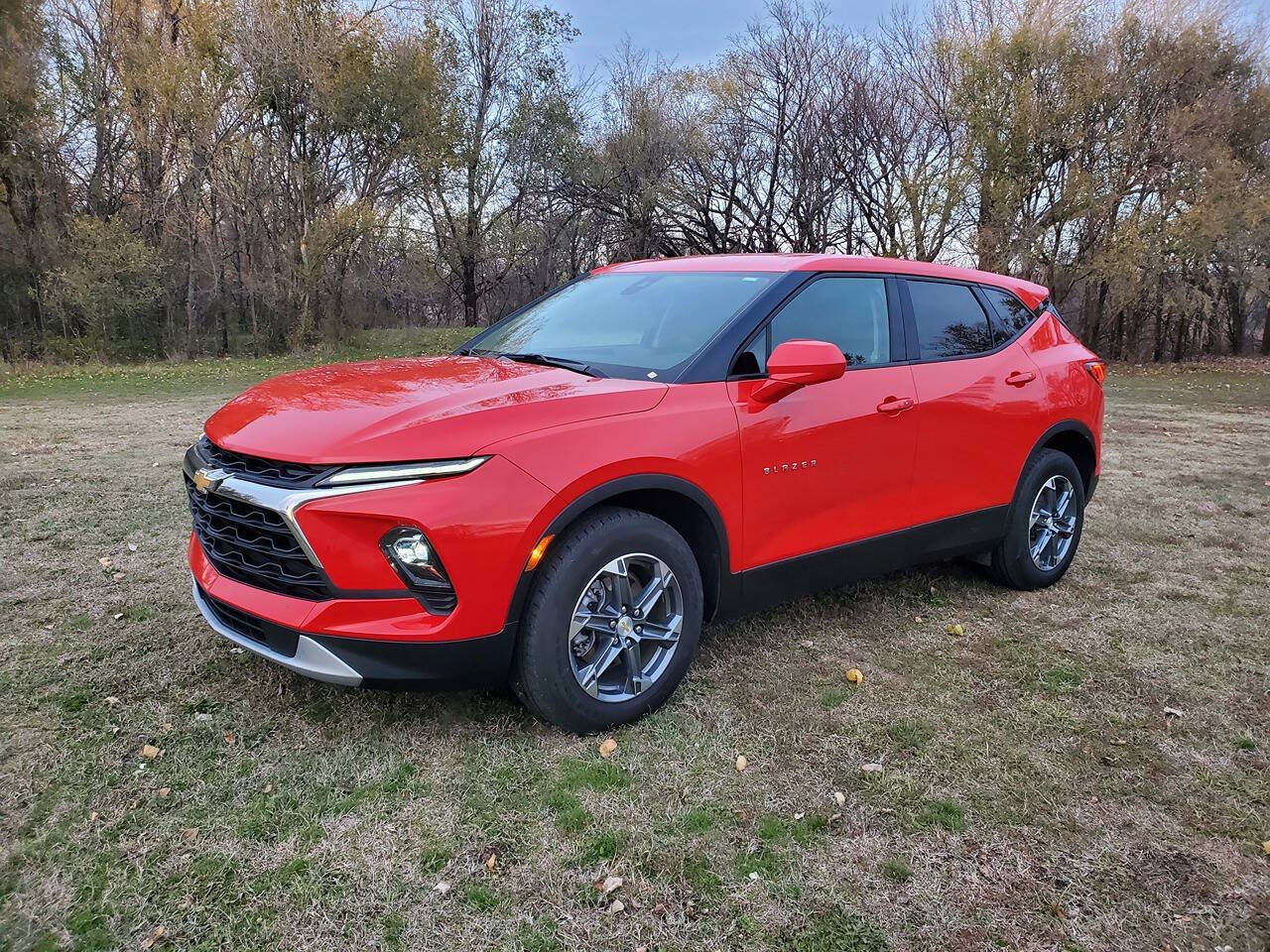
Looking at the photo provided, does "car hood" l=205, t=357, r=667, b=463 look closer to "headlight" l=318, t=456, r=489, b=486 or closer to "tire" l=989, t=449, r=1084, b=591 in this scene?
"headlight" l=318, t=456, r=489, b=486

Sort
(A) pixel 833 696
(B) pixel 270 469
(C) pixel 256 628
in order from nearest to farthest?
(B) pixel 270 469, (C) pixel 256 628, (A) pixel 833 696

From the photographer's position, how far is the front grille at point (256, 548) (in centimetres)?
238

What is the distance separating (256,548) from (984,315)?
3.58 meters

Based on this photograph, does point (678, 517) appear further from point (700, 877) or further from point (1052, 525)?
point (1052, 525)

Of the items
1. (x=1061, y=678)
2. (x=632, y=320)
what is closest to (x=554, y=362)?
(x=632, y=320)

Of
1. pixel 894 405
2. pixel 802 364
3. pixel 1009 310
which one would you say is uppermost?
pixel 1009 310

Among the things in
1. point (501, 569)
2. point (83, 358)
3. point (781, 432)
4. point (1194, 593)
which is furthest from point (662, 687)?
point (83, 358)

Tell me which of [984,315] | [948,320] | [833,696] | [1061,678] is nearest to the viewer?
[833,696]

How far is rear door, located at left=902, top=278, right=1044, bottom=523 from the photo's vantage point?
362 cm

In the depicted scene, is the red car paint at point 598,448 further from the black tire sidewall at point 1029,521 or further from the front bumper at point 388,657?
the black tire sidewall at point 1029,521

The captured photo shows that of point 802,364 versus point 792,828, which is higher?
point 802,364

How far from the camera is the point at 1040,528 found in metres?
4.34

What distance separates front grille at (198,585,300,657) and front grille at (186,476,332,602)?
10 cm

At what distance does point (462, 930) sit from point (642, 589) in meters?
1.22
